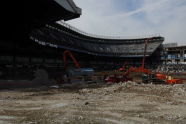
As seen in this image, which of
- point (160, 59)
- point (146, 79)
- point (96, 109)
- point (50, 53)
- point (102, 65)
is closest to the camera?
point (96, 109)

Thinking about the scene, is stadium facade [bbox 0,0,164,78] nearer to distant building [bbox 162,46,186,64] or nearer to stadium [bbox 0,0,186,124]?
stadium [bbox 0,0,186,124]

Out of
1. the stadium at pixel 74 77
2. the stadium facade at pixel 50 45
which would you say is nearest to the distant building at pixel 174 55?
the stadium at pixel 74 77

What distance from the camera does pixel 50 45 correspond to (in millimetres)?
47406

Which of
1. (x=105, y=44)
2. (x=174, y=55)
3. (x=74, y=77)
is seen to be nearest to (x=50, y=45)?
(x=74, y=77)

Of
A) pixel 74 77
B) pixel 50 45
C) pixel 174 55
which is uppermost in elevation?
pixel 174 55

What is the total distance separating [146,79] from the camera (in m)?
28.6

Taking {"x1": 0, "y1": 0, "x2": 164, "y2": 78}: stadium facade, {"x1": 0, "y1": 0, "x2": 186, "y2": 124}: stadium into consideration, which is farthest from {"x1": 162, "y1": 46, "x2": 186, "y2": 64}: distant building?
{"x1": 0, "y1": 0, "x2": 164, "y2": 78}: stadium facade

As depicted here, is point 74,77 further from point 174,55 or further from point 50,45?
point 174,55

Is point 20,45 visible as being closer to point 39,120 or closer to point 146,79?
point 146,79

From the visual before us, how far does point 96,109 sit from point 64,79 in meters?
21.4

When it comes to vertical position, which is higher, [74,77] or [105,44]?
[105,44]

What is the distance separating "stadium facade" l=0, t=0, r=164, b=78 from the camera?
86.1 feet

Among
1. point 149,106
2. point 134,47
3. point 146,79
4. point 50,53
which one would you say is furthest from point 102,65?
point 149,106

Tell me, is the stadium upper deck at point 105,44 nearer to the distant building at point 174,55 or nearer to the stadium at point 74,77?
the stadium at point 74,77
